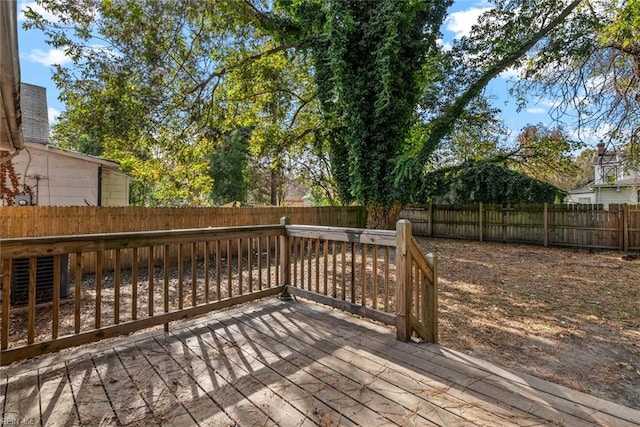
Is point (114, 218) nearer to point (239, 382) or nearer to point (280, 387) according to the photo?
point (239, 382)

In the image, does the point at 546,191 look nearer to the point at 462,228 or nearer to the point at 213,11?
the point at 462,228

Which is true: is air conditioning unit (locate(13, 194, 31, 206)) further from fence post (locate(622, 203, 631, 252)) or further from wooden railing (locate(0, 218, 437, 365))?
fence post (locate(622, 203, 631, 252))

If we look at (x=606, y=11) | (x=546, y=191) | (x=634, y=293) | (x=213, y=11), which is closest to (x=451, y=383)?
(x=634, y=293)

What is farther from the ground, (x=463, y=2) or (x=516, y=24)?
(x=463, y=2)

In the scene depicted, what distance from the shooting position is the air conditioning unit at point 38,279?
4.46m

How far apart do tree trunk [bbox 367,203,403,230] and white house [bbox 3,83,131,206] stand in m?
8.07

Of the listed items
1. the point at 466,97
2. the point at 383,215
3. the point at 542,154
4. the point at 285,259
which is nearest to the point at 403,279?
the point at 285,259

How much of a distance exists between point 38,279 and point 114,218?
2.35 meters

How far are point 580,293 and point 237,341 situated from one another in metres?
5.92

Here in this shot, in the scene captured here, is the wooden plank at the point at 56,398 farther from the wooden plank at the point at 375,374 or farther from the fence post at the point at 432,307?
the fence post at the point at 432,307

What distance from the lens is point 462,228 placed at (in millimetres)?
13148

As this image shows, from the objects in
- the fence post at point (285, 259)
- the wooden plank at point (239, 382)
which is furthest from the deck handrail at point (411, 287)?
the fence post at point (285, 259)

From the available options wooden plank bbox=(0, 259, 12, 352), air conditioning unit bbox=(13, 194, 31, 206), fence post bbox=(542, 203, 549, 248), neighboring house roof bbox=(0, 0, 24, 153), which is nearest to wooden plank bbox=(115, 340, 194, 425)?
wooden plank bbox=(0, 259, 12, 352)

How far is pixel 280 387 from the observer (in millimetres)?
2127
